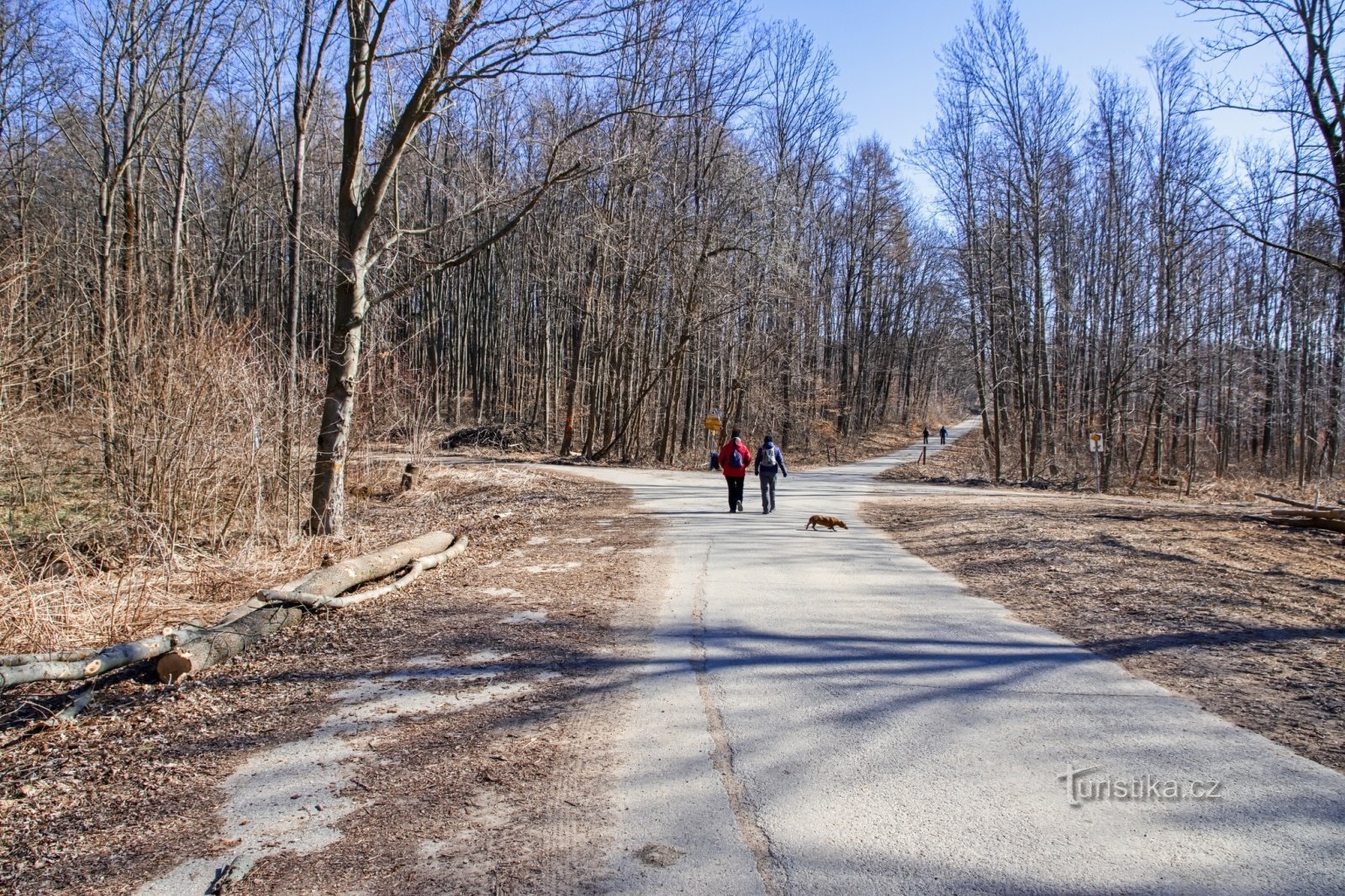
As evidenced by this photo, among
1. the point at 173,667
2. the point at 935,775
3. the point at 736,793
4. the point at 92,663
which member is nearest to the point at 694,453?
the point at 173,667

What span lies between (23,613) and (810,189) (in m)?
37.2

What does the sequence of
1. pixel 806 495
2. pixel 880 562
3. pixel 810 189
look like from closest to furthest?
pixel 880 562, pixel 806 495, pixel 810 189

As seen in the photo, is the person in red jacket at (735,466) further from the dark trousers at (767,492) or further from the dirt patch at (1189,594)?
the dirt patch at (1189,594)

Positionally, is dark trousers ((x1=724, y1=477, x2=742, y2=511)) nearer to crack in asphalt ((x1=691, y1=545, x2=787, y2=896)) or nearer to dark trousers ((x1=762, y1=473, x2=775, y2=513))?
dark trousers ((x1=762, y1=473, x2=775, y2=513))

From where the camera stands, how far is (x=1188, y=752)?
4.32 m

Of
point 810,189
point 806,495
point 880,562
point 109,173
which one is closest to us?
point 880,562

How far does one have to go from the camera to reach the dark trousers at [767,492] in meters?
15.7

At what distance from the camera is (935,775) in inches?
161

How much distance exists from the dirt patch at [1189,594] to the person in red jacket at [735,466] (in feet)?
9.02

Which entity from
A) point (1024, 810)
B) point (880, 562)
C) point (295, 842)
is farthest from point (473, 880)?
point (880, 562)

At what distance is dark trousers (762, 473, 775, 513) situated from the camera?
15.7 m

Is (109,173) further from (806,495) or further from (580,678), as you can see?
(580,678)

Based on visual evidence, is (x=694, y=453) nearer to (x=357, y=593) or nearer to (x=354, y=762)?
(x=357, y=593)

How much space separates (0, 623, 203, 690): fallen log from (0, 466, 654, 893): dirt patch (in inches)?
7.5
